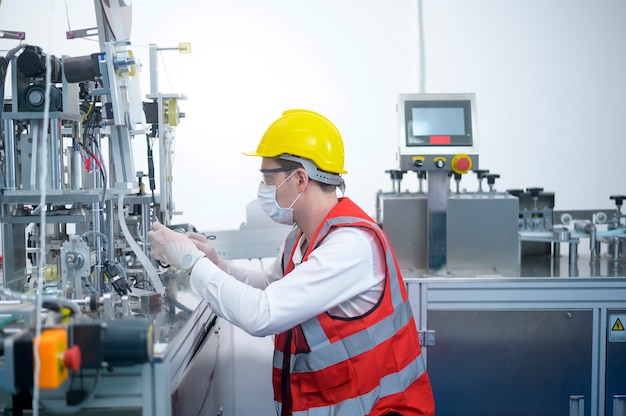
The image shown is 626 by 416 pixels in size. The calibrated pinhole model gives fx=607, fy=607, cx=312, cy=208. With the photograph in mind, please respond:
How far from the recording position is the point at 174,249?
5.39ft

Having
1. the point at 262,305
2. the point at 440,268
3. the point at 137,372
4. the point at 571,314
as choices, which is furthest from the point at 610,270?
the point at 137,372

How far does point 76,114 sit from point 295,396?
98cm

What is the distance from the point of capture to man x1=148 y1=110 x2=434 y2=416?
1.52 m

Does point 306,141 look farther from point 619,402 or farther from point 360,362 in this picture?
point 619,402

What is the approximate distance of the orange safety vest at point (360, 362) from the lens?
159 centimetres

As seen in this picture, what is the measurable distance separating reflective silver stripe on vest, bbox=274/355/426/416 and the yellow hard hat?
598 mm

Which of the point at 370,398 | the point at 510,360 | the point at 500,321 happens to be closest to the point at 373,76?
the point at 500,321

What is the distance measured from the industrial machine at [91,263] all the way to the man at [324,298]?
0.17 meters

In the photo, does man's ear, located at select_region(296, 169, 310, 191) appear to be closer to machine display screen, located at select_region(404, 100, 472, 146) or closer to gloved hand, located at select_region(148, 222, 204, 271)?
gloved hand, located at select_region(148, 222, 204, 271)

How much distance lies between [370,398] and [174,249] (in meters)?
0.65

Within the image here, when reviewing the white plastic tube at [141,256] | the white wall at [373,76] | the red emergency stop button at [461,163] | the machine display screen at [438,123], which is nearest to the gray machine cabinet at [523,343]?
the red emergency stop button at [461,163]

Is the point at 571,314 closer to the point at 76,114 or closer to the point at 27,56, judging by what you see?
the point at 76,114

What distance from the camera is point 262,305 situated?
1.49 meters

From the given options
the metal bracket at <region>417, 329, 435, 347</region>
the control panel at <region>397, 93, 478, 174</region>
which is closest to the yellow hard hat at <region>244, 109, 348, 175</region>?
the control panel at <region>397, 93, 478, 174</region>
